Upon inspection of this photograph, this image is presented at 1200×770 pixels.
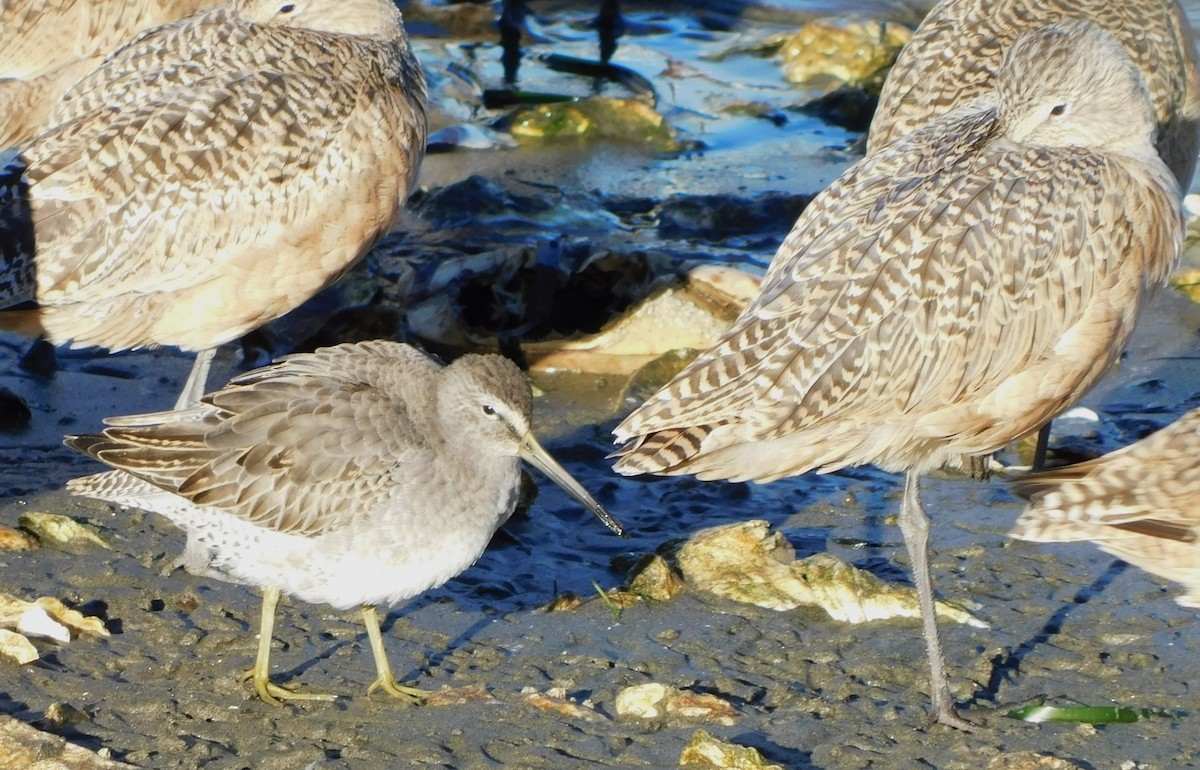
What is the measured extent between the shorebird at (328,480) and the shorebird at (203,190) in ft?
3.74

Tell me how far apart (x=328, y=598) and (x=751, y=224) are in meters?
4.35

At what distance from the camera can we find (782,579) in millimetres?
5348

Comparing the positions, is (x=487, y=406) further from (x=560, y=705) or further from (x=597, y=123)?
(x=597, y=123)

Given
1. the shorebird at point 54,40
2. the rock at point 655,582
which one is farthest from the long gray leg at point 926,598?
the shorebird at point 54,40

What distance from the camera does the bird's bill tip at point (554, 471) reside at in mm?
5105

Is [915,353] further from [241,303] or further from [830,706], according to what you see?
[241,303]

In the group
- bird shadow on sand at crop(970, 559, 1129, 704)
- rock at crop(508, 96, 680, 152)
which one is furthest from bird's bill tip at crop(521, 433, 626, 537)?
rock at crop(508, 96, 680, 152)

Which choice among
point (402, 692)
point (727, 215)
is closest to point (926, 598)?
point (402, 692)

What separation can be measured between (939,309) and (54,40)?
4534 millimetres

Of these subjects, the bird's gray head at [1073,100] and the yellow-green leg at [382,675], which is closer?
the yellow-green leg at [382,675]

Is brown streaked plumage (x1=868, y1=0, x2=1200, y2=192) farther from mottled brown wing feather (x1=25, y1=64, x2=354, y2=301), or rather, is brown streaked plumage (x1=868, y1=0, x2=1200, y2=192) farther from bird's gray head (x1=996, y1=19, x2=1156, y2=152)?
mottled brown wing feather (x1=25, y1=64, x2=354, y2=301)

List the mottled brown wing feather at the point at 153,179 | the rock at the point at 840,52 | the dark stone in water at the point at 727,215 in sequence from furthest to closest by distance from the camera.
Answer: the rock at the point at 840,52 < the dark stone in water at the point at 727,215 < the mottled brown wing feather at the point at 153,179

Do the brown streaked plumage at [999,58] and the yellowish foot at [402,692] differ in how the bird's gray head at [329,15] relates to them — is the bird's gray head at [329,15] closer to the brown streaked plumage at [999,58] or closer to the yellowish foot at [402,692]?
the brown streaked plumage at [999,58]

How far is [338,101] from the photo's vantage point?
6.23 m
